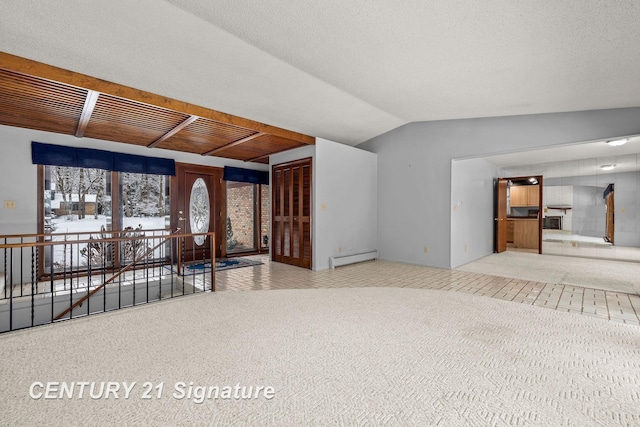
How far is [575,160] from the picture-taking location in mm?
6887

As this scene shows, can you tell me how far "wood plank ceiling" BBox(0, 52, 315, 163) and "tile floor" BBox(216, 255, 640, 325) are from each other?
2580 millimetres

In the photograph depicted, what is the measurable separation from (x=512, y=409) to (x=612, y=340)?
185 centimetres

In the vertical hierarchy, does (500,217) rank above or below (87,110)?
below

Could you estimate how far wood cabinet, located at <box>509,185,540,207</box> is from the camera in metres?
9.15

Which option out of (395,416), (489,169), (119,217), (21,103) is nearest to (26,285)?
(119,217)

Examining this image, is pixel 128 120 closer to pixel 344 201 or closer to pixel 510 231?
pixel 344 201

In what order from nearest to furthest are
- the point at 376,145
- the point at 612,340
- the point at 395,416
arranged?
the point at 395,416 → the point at 612,340 → the point at 376,145

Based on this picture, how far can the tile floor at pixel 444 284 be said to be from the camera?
143 inches

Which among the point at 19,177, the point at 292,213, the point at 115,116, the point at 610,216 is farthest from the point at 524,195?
the point at 19,177

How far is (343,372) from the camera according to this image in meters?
2.06

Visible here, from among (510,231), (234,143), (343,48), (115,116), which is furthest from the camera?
(510,231)

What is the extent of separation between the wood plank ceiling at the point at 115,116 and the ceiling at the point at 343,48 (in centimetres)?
13

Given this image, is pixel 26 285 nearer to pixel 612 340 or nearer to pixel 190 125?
pixel 190 125

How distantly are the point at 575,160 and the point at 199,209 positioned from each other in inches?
362
